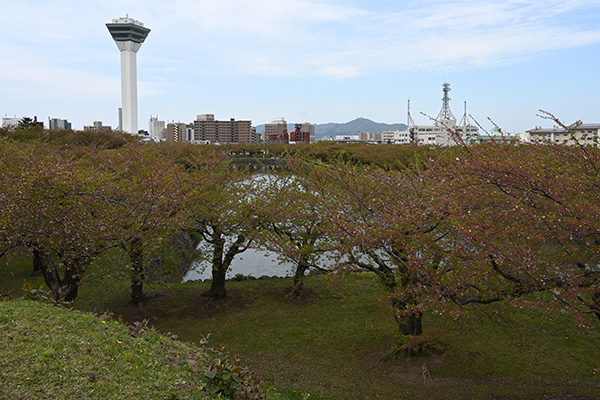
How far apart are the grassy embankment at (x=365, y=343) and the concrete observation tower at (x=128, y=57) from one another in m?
155

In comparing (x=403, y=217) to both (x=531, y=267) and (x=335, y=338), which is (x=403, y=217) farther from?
(x=335, y=338)

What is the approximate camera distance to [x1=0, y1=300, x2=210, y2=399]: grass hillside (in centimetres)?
578

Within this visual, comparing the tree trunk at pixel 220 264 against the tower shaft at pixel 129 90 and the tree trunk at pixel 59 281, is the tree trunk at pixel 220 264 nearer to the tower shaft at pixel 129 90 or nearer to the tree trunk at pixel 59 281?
the tree trunk at pixel 59 281

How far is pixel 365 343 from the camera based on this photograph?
1295 centimetres

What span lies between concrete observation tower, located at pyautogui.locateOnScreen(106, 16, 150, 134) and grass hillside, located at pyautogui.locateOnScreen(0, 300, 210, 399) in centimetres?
16297

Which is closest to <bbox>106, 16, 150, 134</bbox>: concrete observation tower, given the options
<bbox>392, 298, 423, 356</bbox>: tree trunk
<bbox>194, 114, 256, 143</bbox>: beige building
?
<bbox>194, 114, 256, 143</bbox>: beige building

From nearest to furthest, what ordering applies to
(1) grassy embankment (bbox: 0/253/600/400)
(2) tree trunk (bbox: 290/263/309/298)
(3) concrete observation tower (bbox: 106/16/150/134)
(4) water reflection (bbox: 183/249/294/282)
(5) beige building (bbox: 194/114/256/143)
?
(1) grassy embankment (bbox: 0/253/600/400), (2) tree trunk (bbox: 290/263/309/298), (4) water reflection (bbox: 183/249/294/282), (3) concrete observation tower (bbox: 106/16/150/134), (5) beige building (bbox: 194/114/256/143)

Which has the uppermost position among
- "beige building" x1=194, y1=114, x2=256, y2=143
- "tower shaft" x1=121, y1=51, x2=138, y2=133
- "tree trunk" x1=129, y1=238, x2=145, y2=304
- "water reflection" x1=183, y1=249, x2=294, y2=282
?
"tower shaft" x1=121, y1=51, x2=138, y2=133

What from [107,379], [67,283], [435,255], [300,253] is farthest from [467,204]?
[67,283]

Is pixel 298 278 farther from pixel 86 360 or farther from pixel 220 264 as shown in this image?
pixel 86 360

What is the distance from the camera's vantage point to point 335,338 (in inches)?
529

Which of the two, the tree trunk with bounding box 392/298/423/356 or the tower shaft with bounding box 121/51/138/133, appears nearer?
the tree trunk with bounding box 392/298/423/356

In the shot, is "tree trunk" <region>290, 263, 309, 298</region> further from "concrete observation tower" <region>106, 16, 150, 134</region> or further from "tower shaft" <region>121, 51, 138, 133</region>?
"tower shaft" <region>121, 51, 138, 133</region>

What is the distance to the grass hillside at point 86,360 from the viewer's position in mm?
5777
